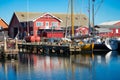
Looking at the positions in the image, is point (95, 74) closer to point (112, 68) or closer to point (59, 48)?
point (112, 68)

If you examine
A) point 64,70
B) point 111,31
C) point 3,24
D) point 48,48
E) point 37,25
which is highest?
point 3,24

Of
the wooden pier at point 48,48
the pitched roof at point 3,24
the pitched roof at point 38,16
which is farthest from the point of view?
the pitched roof at point 3,24

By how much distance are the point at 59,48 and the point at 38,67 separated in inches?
686

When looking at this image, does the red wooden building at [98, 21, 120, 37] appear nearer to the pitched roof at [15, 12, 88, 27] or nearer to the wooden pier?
the pitched roof at [15, 12, 88, 27]

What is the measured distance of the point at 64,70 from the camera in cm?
4425

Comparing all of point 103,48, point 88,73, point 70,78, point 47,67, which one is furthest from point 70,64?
point 103,48

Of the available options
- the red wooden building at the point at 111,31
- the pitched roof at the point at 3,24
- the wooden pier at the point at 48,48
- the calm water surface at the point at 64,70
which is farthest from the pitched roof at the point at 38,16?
the calm water surface at the point at 64,70

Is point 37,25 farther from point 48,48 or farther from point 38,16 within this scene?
point 48,48

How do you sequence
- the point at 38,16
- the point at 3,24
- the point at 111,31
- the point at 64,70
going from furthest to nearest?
1. the point at 3,24
2. the point at 111,31
3. the point at 38,16
4. the point at 64,70

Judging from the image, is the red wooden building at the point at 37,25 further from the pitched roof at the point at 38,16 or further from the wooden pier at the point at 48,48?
the wooden pier at the point at 48,48

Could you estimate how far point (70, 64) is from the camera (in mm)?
50219

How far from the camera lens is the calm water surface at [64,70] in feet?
129

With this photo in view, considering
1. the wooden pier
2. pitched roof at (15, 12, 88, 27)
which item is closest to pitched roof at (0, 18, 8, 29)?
pitched roof at (15, 12, 88, 27)

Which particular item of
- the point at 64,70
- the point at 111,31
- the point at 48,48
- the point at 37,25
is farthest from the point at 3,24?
the point at 64,70
